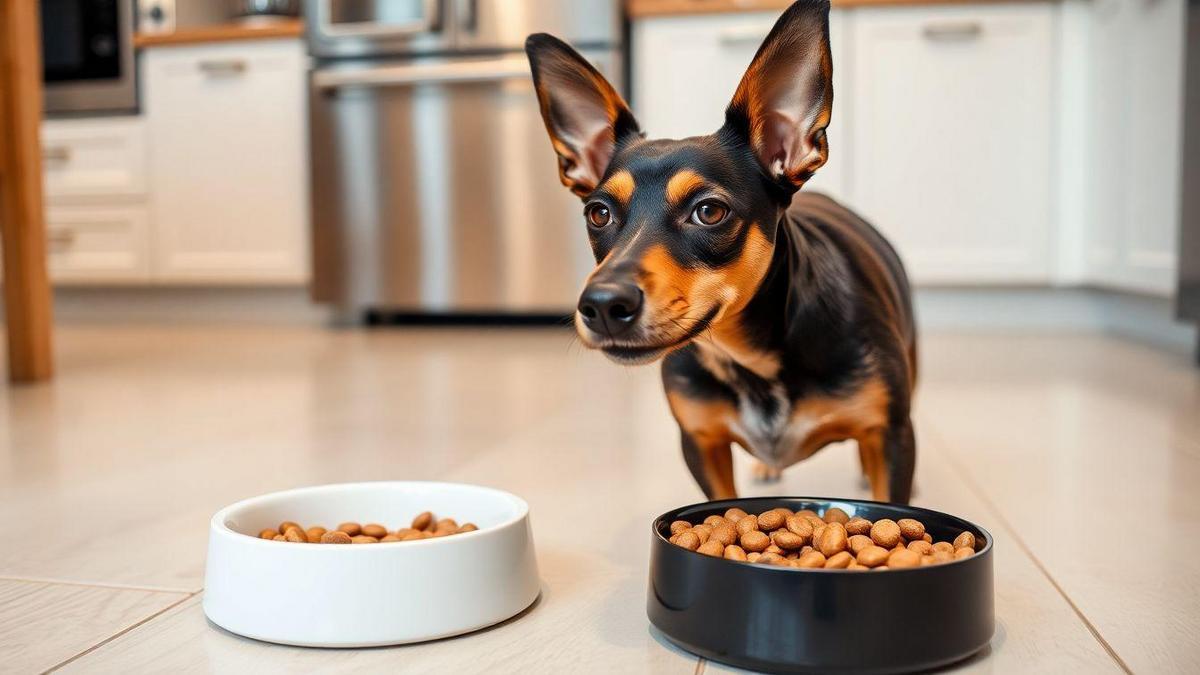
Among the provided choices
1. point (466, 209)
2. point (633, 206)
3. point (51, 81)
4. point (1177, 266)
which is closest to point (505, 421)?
point (633, 206)

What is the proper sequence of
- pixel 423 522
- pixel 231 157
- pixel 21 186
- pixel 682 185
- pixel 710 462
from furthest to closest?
pixel 231 157, pixel 21 186, pixel 710 462, pixel 423 522, pixel 682 185

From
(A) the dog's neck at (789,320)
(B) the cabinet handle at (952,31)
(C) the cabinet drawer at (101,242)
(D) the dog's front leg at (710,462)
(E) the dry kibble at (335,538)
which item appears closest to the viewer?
(E) the dry kibble at (335,538)

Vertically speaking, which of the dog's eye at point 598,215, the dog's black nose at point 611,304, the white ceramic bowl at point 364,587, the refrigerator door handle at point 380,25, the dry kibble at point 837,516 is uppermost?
the refrigerator door handle at point 380,25

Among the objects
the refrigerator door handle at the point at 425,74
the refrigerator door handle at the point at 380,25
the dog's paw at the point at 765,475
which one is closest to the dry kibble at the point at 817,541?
the dog's paw at the point at 765,475

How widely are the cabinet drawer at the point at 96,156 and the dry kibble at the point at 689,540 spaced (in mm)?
4315

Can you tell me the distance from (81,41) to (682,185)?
4407 mm

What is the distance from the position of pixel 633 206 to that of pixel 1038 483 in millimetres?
964

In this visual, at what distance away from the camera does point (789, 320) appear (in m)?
1.23

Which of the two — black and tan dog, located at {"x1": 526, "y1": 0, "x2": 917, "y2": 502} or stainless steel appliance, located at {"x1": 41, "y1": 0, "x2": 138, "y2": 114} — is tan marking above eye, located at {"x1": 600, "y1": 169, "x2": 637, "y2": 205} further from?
stainless steel appliance, located at {"x1": 41, "y1": 0, "x2": 138, "y2": 114}

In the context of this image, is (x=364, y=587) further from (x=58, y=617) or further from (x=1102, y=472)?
(x=1102, y=472)

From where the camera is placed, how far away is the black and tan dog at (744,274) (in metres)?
1.05

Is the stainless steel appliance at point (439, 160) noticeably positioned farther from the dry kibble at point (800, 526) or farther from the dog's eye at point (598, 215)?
the dry kibble at point (800, 526)

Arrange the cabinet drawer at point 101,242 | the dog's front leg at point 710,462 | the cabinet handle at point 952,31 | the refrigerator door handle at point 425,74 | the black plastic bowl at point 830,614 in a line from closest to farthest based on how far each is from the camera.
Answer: the black plastic bowl at point 830,614 → the dog's front leg at point 710,462 → the cabinet handle at point 952,31 → the refrigerator door handle at point 425,74 → the cabinet drawer at point 101,242

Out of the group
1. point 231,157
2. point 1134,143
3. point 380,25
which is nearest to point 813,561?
point 1134,143
